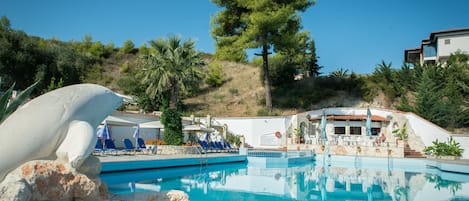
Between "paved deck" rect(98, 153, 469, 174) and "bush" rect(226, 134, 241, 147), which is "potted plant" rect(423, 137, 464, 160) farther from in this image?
"bush" rect(226, 134, 241, 147)

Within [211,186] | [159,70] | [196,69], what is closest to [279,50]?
[196,69]

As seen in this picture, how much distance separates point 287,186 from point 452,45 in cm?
3116

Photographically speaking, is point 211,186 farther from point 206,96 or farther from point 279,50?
point 206,96

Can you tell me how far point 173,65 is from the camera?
24.2 metres

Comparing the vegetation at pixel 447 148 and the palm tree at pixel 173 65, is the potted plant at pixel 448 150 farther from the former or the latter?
the palm tree at pixel 173 65

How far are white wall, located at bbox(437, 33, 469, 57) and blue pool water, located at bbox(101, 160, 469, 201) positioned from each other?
77.0ft

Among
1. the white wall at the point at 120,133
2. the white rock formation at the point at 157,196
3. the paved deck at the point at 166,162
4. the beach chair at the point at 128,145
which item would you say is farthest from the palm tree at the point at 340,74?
the white rock formation at the point at 157,196

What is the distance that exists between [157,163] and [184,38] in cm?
1414

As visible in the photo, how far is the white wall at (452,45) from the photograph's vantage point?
3373 cm

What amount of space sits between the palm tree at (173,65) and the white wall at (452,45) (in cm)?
2412

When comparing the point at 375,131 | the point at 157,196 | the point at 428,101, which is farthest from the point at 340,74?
the point at 157,196

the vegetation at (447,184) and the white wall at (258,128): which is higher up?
the white wall at (258,128)

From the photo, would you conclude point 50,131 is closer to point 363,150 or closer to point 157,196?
point 157,196

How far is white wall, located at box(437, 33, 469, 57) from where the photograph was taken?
111ft
